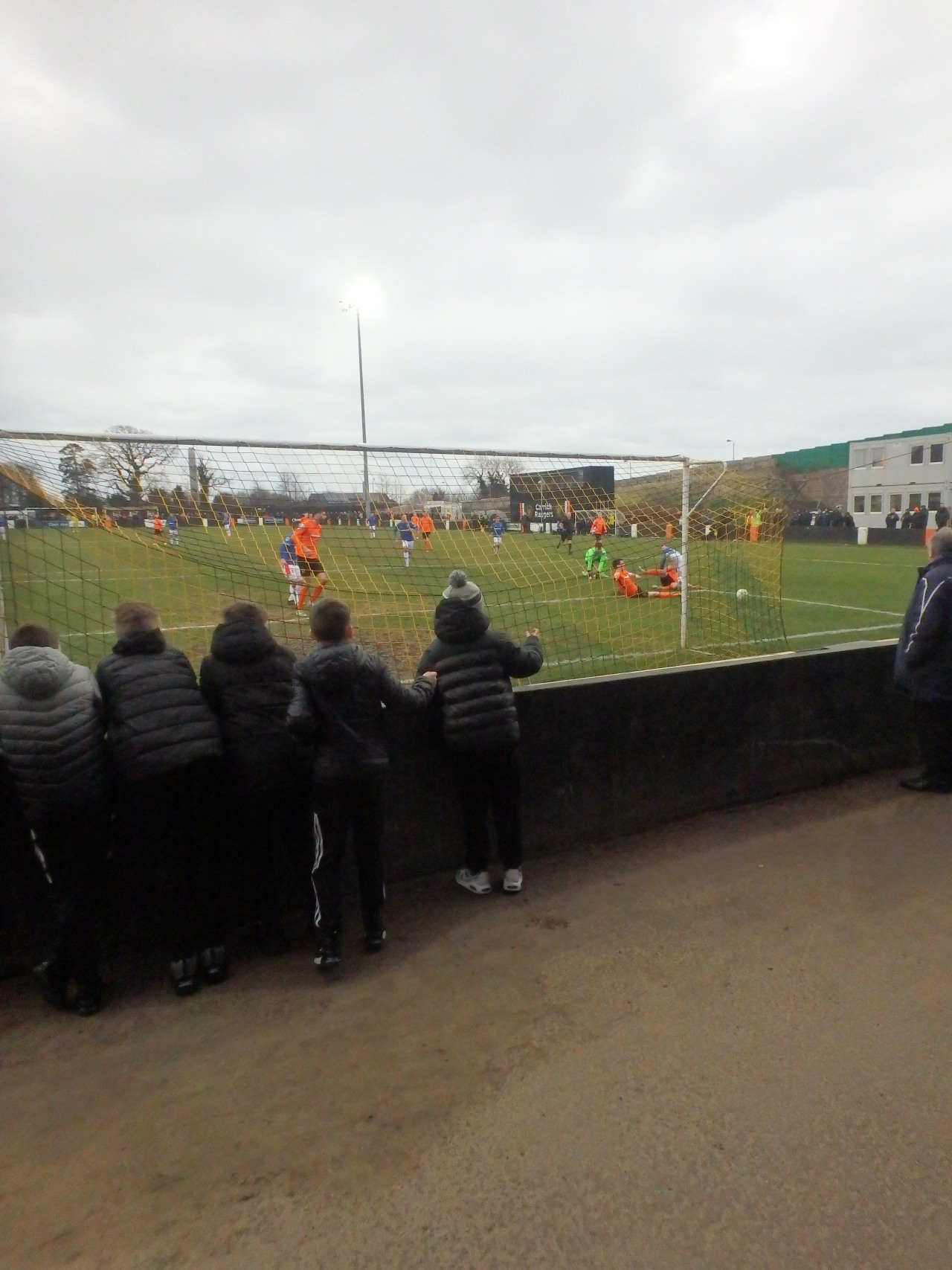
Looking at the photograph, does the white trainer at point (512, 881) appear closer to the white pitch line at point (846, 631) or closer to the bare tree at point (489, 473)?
the bare tree at point (489, 473)

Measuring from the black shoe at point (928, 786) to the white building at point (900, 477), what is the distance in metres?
20.6

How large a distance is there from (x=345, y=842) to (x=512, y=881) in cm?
110

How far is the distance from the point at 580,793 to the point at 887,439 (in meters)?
26.5

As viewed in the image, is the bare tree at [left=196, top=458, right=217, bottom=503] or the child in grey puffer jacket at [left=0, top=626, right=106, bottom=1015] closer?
the child in grey puffer jacket at [left=0, top=626, right=106, bottom=1015]

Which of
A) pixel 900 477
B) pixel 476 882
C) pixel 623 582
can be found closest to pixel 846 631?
pixel 623 582

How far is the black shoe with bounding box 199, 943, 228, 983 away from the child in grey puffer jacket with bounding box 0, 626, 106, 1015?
1.43 ft

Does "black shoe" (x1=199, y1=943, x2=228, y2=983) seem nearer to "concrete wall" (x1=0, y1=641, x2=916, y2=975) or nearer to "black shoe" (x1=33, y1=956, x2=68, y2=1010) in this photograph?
"black shoe" (x1=33, y1=956, x2=68, y2=1010)

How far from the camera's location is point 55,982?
3.38 m

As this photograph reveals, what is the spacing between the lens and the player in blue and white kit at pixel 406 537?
686cm

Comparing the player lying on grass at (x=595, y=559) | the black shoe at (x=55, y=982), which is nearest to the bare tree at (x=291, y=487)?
the black shoe at (x=55, y=982)

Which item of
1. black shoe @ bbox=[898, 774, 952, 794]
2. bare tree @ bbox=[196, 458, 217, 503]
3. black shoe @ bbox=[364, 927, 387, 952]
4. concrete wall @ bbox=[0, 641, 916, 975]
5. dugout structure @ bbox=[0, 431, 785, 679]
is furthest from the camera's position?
black shoe @ bbox=[898, 774, 952, 794]

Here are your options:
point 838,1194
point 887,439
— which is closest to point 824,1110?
point 838,1194

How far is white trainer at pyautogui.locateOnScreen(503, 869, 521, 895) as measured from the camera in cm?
436

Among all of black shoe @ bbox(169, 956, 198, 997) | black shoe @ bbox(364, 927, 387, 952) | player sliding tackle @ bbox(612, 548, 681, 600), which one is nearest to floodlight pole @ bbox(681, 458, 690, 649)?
player sliding tackle @ bbox(612, 548, 681, 600)
